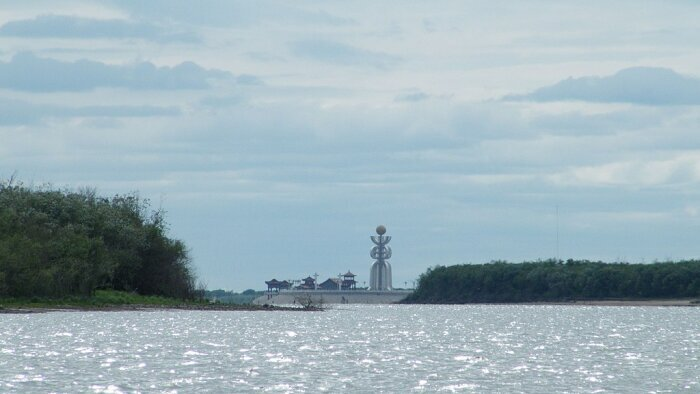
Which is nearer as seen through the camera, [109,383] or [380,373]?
[109,383]

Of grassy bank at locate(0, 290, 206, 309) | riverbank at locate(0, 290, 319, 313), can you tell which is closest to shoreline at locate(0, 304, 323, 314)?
riverbank at locate(0, 290, 319, 313)

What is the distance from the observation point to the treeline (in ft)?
358

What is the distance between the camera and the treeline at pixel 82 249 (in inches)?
4296

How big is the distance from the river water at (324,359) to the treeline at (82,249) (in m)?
13.8

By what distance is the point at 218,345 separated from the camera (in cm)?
6875

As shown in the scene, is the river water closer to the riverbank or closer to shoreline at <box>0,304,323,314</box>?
shoreline at <box>0,304,323,314</box>

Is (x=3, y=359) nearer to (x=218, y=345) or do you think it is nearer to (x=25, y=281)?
(x=218, y=345)

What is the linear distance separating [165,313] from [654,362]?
61.0 m

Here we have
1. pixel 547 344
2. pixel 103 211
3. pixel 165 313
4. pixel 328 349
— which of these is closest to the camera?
pixel 328 349

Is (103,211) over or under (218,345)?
over

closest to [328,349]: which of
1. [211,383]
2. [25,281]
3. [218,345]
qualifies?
[218,345]

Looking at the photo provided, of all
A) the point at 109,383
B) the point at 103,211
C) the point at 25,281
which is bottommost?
the point at 109,383

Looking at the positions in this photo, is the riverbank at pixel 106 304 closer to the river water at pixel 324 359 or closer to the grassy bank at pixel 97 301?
the grassy bank at pixel 97 301

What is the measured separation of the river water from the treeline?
1377cm
